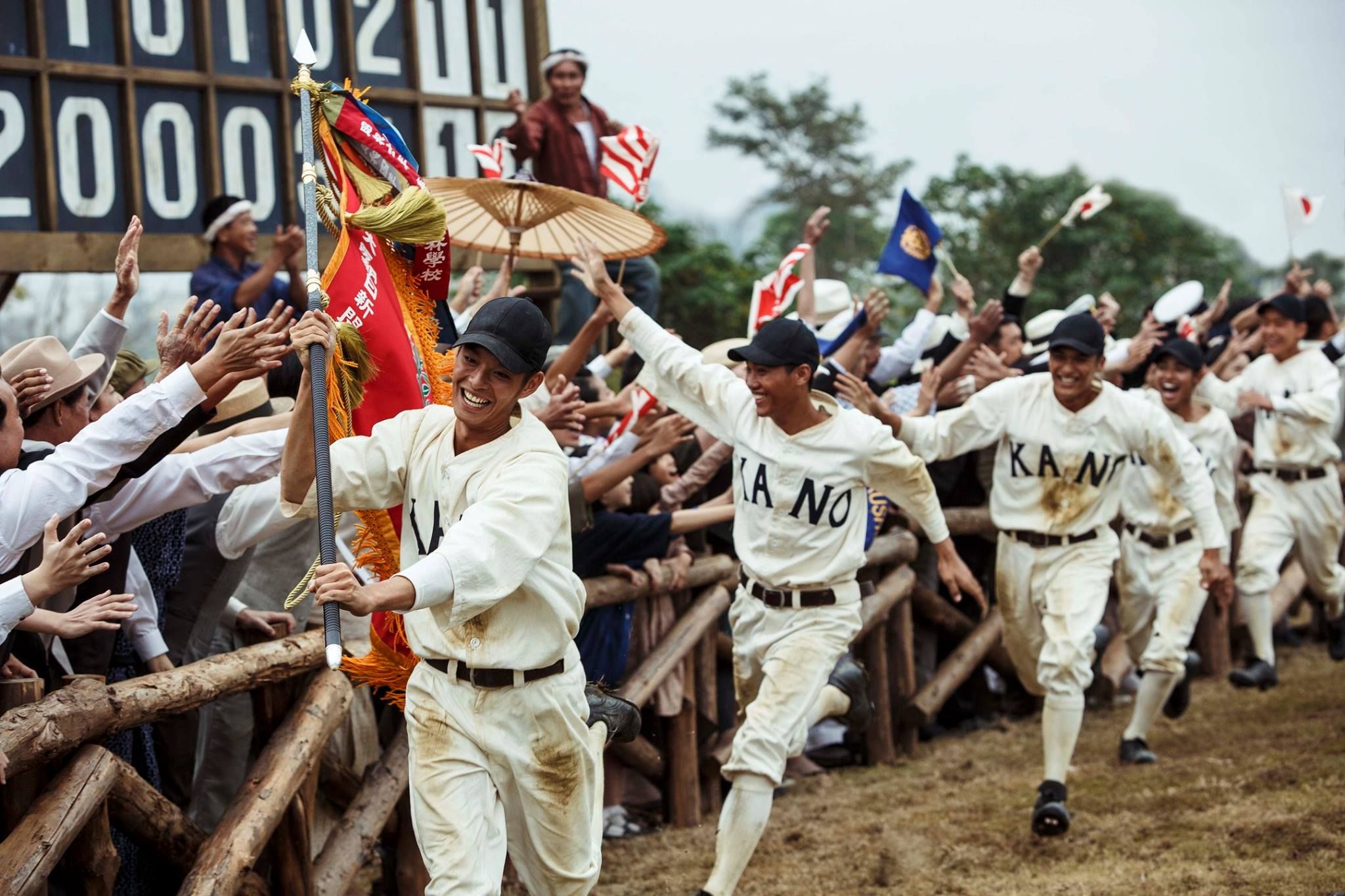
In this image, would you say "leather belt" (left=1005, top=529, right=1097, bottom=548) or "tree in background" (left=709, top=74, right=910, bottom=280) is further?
"tree in background" (left=709, top=74, right=910, bottom=280)

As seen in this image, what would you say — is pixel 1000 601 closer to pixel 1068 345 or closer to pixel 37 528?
pixel 1068 345

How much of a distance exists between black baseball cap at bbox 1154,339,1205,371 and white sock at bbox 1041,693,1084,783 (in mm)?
2767

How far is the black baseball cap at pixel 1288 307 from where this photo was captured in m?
11.0

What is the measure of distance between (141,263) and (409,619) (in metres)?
4.00

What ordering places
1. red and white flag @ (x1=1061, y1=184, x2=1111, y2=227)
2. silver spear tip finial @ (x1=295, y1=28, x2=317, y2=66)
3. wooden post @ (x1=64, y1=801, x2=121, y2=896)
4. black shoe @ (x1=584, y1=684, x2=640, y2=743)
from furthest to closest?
red and white flag @ (x1=1061, y1=184, x2=1111, y2=227)
black shoe @ (x1=584, y1=684, x2=640, y2=743)
wooden post @ (x1=64, y1=801, x2=121, y2=896)
silver spear tip finial @ (x1=295, y1=28, x2=317, y2=66)

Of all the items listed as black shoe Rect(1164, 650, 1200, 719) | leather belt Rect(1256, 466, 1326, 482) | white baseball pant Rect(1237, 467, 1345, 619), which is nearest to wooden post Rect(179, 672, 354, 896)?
black shoe Rect(1164, 650, 1200, 719)

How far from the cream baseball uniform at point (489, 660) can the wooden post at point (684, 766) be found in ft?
10.00

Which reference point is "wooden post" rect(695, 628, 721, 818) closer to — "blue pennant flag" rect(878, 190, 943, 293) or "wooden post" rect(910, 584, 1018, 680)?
"wooden post" rect(910, 584, 1018, 680)

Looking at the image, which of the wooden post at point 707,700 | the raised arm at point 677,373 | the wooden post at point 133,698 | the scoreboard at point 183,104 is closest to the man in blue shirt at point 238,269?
the scoreboard at point 183,104

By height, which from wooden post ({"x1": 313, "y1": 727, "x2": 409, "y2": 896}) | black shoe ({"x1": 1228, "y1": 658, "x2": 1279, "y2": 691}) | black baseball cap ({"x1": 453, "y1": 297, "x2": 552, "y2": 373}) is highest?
black baseball cap ({"x1": 453, "y1": 297, "x2": 552, "y2": 373})

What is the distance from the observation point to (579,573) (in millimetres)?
7254

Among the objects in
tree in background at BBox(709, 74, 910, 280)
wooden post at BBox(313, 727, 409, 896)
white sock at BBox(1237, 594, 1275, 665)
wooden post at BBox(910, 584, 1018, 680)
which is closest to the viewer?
wooden post at BBox(313, 727, 409, 896)

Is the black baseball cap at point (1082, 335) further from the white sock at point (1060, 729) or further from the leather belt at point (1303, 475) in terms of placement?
the leather belt at point (1303, 475)

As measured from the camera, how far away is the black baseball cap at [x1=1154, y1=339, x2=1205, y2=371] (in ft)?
31.2
